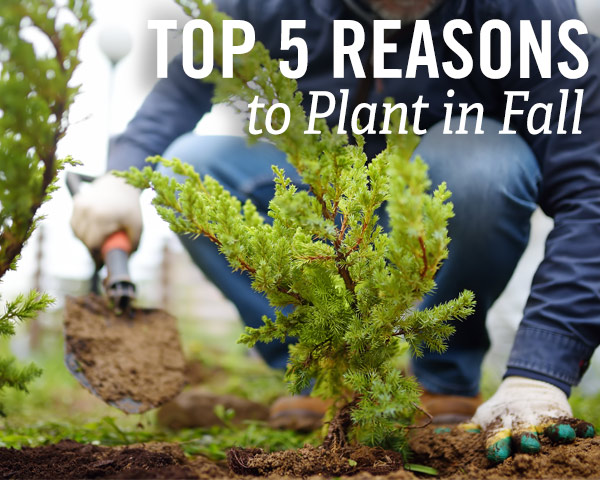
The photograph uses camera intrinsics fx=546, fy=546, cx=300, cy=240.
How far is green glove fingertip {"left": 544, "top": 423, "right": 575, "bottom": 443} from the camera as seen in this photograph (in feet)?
4.94

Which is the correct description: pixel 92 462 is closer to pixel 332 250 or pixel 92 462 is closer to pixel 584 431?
pixel 332 250

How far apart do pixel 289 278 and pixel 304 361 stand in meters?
0.22

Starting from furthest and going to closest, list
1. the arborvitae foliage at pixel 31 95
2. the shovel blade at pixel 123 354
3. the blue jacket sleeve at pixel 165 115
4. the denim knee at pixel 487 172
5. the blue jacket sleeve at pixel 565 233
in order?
1. the blue jacket sleeve at pixel 165 115
2. the denim knee at pixel 487 172
3. the shovel blade at pixel 123 354
4. the blue jacket sleeve at pixel 565 233
5. the arborvitae foliage at pixel 31 95

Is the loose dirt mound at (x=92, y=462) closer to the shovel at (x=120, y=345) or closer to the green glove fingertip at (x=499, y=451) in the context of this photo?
the shovel at (x=120, y=345)

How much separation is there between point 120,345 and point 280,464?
112 cm

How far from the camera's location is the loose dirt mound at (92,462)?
1293 mm

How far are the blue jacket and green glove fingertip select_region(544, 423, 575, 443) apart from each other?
0.31m

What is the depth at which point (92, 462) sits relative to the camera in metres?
1.41

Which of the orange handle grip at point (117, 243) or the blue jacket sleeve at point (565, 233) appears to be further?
the orange handle grip at point (117, 243)

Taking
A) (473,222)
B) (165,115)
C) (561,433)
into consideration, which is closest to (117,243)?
(165,115)

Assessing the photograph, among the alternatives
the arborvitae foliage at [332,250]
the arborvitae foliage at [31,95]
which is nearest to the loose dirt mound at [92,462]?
the arborvitae foliage at [332,250]

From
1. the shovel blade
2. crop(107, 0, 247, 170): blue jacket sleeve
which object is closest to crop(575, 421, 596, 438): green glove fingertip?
the shovel blade

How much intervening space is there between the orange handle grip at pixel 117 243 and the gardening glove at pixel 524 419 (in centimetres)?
145

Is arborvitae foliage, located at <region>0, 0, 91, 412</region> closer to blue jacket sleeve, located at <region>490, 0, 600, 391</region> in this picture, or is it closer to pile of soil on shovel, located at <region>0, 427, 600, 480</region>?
pile of soil on shovel, located at <region>0, 427, 600, 480</region>
